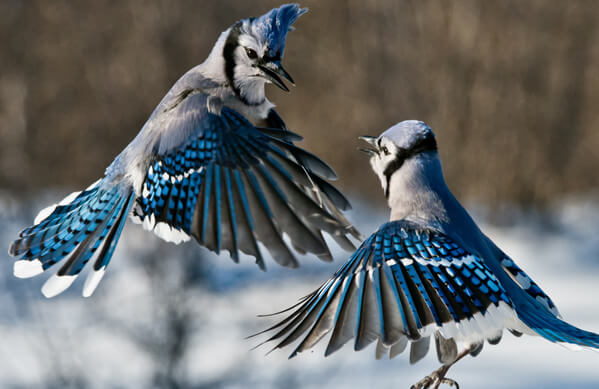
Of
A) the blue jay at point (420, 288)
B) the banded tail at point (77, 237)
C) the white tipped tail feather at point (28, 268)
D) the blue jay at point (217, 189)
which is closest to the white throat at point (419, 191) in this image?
the blue jay at point (420, 288)

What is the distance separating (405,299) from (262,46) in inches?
23.1

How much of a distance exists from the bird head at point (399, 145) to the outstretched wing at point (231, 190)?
155 mm

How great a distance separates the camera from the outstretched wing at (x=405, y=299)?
1.61 meters

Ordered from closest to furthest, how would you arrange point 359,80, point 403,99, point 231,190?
point 231,190
point 403,99
point 359,80

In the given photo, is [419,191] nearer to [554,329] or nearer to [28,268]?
[554,329]

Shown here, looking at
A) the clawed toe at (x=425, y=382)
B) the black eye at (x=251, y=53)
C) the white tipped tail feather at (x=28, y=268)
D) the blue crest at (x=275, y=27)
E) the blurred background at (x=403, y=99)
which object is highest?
the blurred background at (x=403, y=99)

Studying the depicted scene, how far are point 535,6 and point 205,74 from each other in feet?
18.8

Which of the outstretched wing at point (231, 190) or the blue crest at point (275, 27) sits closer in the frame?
the blue crest at point (275, 27)

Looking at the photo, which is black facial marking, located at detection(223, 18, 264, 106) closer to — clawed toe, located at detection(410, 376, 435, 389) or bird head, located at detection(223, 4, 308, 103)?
bird head, located at detection(223, 4, 308, 103)

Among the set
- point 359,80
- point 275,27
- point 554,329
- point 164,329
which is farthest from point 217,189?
point 359,80

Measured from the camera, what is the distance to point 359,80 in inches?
295

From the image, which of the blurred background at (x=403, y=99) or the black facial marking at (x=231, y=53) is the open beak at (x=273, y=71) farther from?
the blurred background at (x=403, y=99)

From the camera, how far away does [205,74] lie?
2.06m

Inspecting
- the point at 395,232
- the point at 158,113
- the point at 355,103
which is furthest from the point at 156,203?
the point at 355,103
